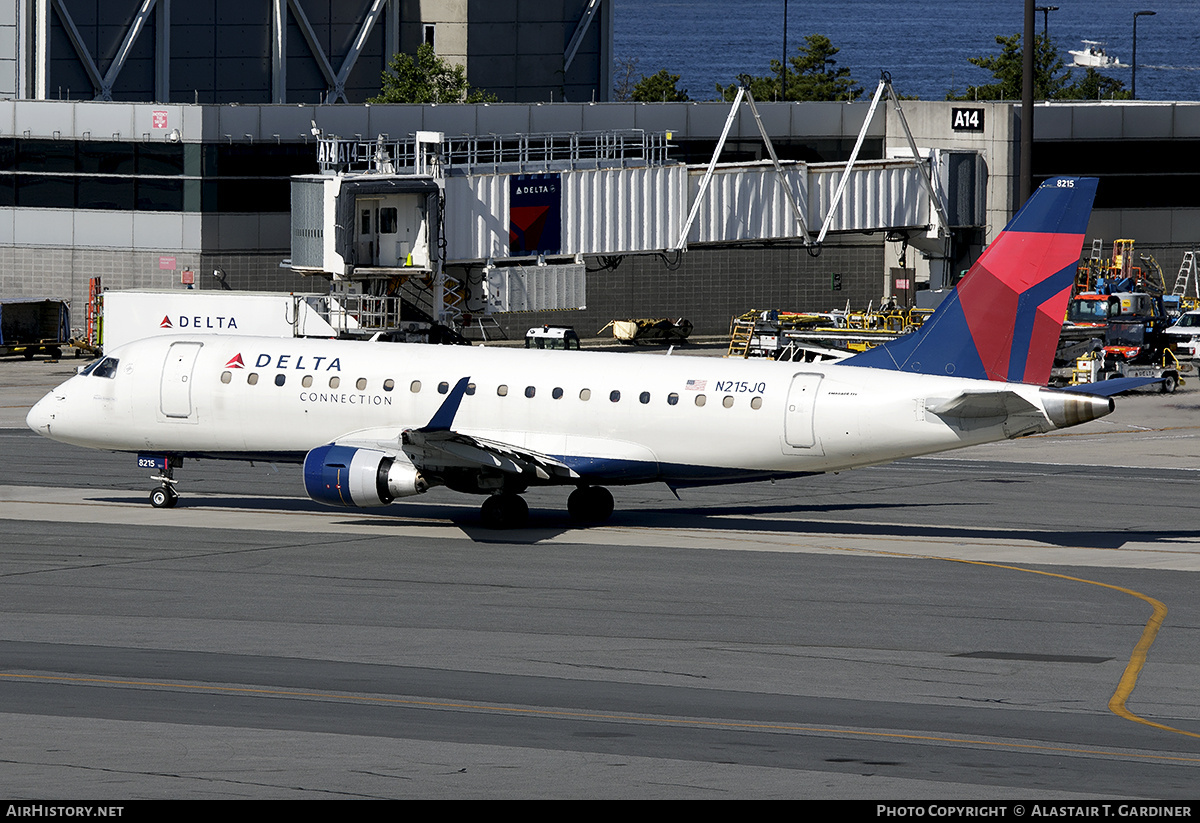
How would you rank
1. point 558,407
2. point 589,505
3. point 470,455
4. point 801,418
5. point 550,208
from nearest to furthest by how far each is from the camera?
point 801,418
point 470,455
point 558,407
point 589,505
point 550,208

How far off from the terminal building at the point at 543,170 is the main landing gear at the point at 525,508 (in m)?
28.9

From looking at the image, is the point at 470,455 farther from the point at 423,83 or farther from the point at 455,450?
the point at 423,83

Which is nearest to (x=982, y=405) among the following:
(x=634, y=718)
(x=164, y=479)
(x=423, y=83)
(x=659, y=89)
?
(x=634, y=718)

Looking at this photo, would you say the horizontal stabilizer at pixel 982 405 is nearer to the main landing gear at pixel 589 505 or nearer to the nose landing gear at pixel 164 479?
the main landing gear at pixel 589 505

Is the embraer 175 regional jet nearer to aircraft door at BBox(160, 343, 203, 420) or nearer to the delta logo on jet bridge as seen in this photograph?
aircraft door at BBox(160, 343, 203, 420)

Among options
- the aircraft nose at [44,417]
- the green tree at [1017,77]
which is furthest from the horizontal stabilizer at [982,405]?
the green tree at [1017,77]

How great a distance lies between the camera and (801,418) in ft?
109

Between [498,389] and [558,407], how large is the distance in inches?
56.9

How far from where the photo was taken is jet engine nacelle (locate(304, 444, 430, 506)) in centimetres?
3319

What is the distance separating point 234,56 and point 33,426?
6964 centimetres

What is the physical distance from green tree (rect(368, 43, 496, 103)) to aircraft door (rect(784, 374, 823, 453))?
63.7m

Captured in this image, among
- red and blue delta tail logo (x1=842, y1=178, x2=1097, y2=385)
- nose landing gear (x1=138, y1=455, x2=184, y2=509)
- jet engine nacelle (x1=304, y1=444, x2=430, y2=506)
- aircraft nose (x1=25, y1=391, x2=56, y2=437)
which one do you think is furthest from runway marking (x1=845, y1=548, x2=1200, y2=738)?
aircraft nose (x1=25, y1=391, x2=56, y2=437)

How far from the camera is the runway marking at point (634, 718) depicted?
18.3m

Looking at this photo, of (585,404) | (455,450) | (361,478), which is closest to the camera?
(361,478)
